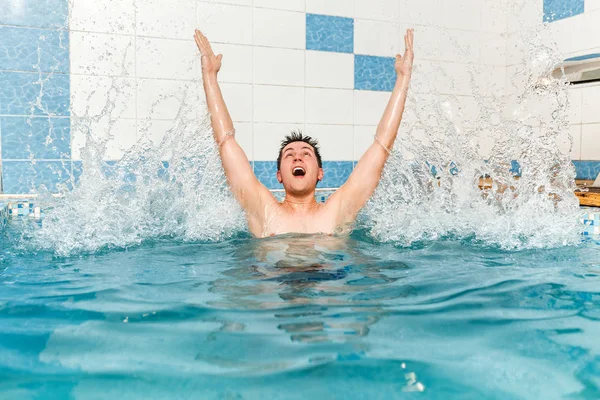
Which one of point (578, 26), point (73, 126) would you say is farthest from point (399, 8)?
point (73, 126)

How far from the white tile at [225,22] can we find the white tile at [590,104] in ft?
9.84

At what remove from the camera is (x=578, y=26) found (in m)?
5.42

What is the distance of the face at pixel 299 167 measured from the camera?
3186mm

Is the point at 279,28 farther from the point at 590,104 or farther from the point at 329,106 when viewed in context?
the point at 590,104

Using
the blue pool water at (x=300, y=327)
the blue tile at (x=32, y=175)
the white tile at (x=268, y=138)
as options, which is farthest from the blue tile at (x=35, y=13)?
the blue pool water at (x=300, y=327)

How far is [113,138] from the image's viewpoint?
478 cm

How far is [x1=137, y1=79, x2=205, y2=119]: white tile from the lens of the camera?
4930 millimetres

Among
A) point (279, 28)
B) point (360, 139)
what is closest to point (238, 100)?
point (279, 28)

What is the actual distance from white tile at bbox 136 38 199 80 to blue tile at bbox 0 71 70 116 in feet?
2.01

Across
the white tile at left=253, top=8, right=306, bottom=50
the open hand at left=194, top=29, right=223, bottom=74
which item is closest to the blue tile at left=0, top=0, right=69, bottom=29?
the white tile at left=253, top=8, right=306, bottom=50

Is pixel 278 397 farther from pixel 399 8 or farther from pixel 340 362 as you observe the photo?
pixel 399 8

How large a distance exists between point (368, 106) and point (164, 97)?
6.27 ft

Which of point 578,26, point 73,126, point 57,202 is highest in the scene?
point 578,26

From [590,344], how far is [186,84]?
4.02 metres
